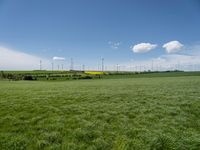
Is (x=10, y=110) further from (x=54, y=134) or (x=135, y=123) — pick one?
(x=135, y=123)

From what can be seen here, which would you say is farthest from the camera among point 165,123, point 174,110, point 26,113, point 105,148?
point 174,110

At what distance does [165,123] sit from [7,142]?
8109mm

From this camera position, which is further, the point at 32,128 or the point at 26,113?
the point at 26,113

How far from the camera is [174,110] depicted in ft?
47.4

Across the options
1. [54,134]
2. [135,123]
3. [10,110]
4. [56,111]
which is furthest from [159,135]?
[10,110]

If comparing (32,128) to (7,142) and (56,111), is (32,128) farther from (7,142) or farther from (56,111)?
(56,111)

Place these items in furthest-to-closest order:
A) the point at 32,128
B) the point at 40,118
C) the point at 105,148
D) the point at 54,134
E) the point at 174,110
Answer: the point at 174,110, the point at 40,118, the point at 32,128, the point at 54,134, the point at 105,148

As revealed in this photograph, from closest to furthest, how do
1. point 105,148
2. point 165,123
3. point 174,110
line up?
point 105,148 < point 165,123 < point 174,110

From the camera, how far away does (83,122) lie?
11.4 metres

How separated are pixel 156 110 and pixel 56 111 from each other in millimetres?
7161

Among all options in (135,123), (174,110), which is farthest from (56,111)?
(174,110)

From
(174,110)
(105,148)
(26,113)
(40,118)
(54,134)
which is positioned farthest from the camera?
(174,110)

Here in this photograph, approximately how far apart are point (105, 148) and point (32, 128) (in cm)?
429

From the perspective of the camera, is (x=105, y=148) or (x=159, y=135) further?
(x=159, y=135)
